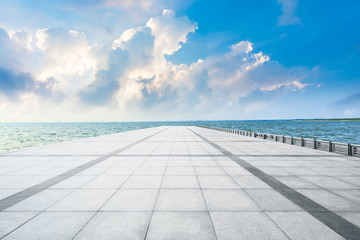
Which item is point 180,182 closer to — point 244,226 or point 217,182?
point 217,182

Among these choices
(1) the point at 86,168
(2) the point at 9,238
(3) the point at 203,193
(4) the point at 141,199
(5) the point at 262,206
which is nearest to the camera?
(2) the point at 9,238

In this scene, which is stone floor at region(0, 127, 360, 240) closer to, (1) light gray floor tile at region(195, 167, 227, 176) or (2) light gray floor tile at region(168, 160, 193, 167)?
(1) light gray floor tile at region(195, 167, 227, 176)

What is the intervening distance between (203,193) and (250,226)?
2018mm

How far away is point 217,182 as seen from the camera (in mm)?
6887

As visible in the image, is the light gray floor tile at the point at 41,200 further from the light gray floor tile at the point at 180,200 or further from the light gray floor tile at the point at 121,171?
the light gray floor tile at the point at 180,200

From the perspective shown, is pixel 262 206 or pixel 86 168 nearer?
pixel 262 206

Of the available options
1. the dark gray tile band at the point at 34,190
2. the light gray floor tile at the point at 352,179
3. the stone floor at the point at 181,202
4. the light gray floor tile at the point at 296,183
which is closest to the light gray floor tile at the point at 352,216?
the stone floor at the point at 181,202

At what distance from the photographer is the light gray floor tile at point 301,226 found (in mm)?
3684

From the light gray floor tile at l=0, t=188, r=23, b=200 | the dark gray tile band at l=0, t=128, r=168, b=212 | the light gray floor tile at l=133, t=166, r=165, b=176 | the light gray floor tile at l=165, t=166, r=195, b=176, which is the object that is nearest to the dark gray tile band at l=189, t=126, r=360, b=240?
the light gray floor tile at l=165, t=166, r=195, b=176

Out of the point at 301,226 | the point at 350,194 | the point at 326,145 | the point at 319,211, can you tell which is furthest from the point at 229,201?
the point at 326,145

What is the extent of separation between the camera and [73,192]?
19.7 feet

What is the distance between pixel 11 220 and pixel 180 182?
16.6ft

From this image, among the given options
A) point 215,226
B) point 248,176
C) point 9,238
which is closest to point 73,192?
point 9,238

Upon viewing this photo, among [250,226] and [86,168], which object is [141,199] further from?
[86,168]
